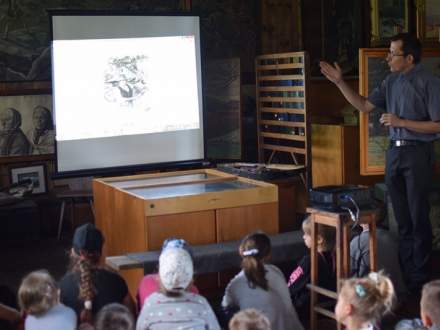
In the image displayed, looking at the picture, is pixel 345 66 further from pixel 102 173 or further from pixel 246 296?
pixel 246 296

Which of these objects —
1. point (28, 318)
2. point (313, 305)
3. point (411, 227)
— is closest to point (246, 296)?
point (313, 305)

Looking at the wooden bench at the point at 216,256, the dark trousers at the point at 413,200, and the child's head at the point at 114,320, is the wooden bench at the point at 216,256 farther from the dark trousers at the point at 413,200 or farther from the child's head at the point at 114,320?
the child's head at the point at 114,320

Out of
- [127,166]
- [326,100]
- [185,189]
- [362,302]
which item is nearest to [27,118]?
[127,166]

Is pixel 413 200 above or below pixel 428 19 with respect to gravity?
below

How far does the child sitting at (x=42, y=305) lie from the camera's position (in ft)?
10.1

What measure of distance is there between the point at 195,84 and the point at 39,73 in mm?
1504

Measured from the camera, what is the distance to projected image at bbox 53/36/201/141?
5590 mm

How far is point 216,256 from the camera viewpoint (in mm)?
4309

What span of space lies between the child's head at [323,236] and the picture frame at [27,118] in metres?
3.20

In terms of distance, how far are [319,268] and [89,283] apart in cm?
138

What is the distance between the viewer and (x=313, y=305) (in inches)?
164

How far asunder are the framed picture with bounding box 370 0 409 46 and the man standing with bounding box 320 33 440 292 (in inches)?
57.3

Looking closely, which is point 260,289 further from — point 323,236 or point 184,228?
point 184,228

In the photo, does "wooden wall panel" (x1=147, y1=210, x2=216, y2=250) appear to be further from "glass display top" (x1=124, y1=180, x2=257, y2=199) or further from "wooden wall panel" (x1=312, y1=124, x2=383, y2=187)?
"wooden wall panel" (x1=312, y1=124, x2=383, y2=187)
